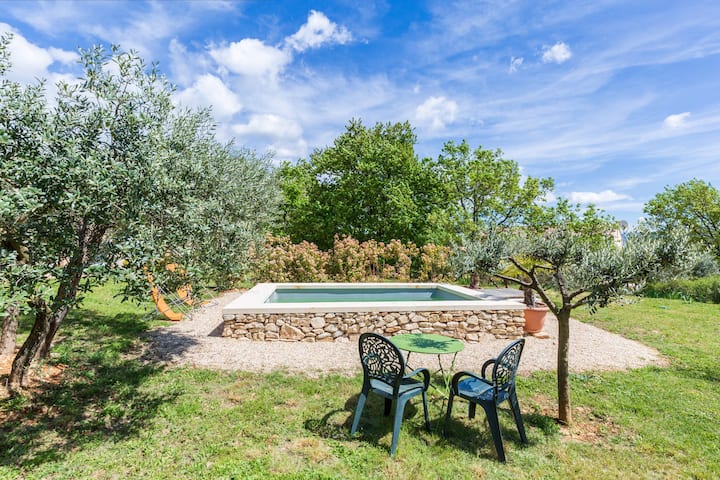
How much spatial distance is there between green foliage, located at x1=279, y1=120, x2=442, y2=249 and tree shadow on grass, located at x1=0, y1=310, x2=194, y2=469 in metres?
13.6

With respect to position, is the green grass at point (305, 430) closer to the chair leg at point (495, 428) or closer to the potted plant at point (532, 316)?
the chair leg at point (495, 428)

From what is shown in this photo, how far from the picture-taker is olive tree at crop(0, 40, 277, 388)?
314 cm

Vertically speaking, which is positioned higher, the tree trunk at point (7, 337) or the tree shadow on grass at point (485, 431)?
the tree trunk at point (7, 337)

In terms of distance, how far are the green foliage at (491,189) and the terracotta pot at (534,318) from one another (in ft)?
36.5

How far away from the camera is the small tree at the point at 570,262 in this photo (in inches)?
147

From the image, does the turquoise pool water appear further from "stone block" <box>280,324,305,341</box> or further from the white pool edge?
"stone block" <box>280,324,305,341</box>

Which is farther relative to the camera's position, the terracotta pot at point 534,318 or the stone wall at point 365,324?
the terracotta pot at point 534,318

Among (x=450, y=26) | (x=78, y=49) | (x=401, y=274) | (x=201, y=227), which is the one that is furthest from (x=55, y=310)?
(x=401, y=274)

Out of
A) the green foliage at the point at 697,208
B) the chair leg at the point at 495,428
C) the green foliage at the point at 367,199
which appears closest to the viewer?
the chair leg at the point at 495,428

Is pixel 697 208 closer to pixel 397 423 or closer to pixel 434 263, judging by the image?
pixel 434 263

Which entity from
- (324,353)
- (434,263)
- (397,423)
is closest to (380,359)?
(397,423)

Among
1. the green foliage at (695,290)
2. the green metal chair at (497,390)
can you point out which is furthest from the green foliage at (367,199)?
the green metal chair at (497,390)

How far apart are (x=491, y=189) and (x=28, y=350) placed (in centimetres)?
1999

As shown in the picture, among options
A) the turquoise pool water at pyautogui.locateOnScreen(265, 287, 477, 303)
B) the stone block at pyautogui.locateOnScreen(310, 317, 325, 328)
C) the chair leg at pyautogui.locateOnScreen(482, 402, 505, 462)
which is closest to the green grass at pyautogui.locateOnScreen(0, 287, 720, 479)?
the chair leg at pyautogui.locateOnScreen(482, 402, 505, 462)
